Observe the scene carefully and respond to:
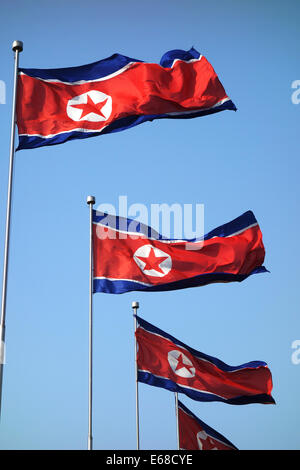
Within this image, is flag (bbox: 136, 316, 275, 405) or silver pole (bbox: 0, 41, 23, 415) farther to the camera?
flag (bbox: 136, 316, 275, 405)

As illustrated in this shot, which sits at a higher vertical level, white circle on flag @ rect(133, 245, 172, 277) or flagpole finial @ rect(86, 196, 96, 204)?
flagpole finial @ rect(86, 196, 96, 204)

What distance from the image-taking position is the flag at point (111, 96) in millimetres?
14773

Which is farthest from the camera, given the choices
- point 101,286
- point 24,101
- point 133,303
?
point 133,303

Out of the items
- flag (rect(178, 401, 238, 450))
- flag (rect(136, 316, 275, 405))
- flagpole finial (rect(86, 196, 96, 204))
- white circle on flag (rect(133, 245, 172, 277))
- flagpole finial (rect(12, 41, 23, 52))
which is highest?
flagpole finial (rect(12, 41, 23, 52))

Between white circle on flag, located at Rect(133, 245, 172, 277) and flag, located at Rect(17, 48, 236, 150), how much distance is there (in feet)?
15.7

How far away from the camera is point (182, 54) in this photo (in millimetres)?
17156

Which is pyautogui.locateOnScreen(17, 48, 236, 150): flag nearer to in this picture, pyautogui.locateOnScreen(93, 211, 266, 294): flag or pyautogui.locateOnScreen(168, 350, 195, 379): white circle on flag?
pyautogui.locateOnScreen(93, 211, 266, 294): flag

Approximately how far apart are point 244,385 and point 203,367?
5.10 feet

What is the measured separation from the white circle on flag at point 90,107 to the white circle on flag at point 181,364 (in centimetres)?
948

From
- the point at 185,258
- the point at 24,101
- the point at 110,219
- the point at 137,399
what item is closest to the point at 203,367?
the point at 137,399

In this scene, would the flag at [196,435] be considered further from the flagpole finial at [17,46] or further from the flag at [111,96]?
the flagpole finial at [17,46]

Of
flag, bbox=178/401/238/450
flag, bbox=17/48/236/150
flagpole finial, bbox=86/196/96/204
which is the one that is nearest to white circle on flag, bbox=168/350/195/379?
flag, bbox=178/401/238/450

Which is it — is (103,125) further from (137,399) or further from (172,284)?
(137,399)

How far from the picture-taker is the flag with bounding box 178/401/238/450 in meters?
25.9
